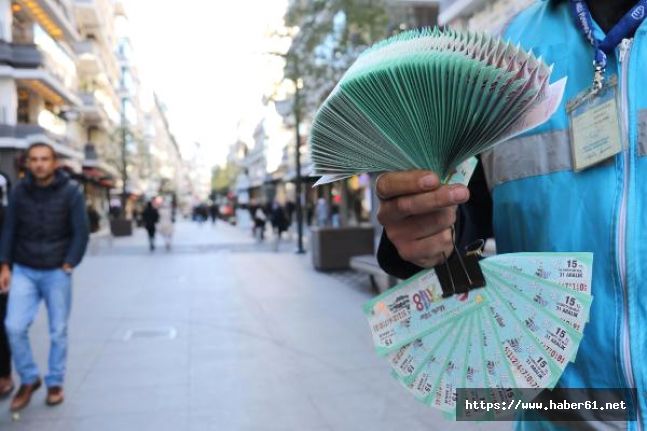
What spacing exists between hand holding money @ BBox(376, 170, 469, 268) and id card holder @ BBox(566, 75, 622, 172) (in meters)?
0.30

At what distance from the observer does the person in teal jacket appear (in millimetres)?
974

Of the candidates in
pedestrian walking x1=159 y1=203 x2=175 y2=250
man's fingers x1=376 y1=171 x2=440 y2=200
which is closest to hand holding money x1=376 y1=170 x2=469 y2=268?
man's fingers x1=376 y1=171 x2=440 y2=200

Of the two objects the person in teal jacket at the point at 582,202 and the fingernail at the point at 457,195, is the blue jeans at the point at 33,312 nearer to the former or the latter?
the person in teal jacket at the point at 582,202

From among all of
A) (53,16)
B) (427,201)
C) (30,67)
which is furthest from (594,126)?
(53,16)

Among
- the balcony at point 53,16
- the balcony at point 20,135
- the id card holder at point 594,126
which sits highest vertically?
the balcony at point 53,16

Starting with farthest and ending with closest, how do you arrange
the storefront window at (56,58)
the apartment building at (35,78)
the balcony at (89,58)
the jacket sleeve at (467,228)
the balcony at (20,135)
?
the balcony at (89,58)
the storefront window at (56,58)
the apartment building at (35,78)
the balcony at (20,135)
the jacket sleeve at (467,228)

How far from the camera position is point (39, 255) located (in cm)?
427

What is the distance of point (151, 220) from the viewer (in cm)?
2014

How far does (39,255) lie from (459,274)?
13.1 ft

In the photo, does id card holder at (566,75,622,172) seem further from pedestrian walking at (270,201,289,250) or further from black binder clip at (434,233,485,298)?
pedestrian walking at (270,201,289,250)

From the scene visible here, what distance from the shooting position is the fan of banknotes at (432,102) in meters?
0.83

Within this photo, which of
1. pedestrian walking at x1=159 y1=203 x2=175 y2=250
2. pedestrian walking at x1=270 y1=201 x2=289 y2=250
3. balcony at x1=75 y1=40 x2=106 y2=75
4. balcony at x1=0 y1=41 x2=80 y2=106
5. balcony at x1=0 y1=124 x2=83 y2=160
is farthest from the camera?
balcony at x1=75 y1=40 x2=106 y2=75

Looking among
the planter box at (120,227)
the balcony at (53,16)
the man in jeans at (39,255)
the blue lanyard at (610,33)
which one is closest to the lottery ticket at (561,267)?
the blue lanyard at (610,33)

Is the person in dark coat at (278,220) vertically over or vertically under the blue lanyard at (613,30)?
under
